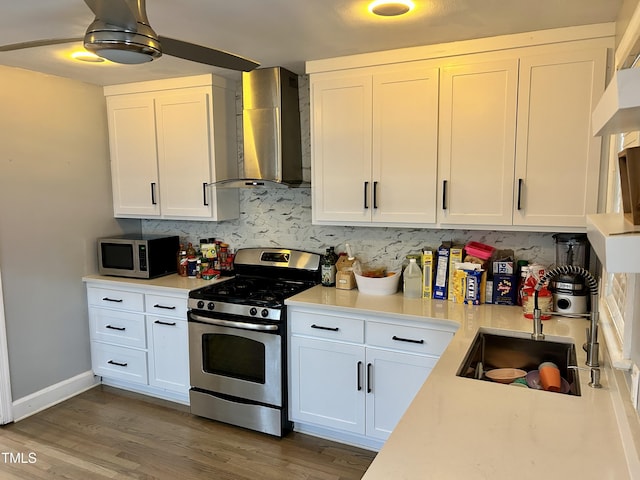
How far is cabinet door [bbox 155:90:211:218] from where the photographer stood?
3287 mm

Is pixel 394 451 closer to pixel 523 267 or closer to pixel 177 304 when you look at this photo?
pixel 523 267

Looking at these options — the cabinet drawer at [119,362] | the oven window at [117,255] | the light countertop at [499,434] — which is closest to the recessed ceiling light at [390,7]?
the light countertop at [499,434]

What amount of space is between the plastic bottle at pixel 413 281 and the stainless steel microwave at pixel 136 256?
6.14 feet

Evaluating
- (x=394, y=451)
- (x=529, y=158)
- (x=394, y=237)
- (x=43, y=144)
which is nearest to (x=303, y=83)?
(x=394, y=237)

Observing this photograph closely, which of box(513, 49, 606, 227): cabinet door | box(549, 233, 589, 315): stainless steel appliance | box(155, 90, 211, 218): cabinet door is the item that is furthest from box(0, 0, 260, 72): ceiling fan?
box(549, 233, 589, 315): stainless steel appliance

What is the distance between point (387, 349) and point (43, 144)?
2.69m

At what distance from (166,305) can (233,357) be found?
2.12 ft

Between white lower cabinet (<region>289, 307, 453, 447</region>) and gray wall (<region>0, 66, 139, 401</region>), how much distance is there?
1808 millimetres

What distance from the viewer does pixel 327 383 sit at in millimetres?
2779

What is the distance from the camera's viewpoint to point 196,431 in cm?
302

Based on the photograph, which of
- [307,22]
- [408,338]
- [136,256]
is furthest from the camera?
[136,256]

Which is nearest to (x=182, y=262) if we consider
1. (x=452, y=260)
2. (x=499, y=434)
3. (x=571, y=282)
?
(x=452, y=260)

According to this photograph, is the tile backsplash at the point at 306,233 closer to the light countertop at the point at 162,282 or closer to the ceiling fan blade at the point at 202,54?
the light countertop at the point at 162,282

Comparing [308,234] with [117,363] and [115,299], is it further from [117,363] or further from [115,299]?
[117,363]
